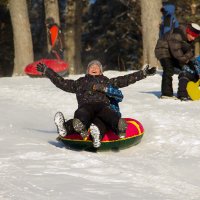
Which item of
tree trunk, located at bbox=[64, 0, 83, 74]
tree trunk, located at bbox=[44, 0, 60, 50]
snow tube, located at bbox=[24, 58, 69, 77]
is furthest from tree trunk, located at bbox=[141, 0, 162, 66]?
tree trunk, located at bbox=[64, 0, 83, 74]

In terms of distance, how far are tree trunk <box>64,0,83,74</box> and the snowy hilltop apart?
42.0ft

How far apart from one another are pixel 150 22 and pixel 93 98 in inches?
387

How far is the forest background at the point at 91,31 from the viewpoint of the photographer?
18.4 m

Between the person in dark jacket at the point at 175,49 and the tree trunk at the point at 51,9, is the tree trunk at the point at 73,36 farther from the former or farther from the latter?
the person in dark jacket at the point at 175,49

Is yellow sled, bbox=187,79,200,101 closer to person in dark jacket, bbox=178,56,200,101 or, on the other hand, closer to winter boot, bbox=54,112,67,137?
person in dark jacket, bbox=178,56,200,101

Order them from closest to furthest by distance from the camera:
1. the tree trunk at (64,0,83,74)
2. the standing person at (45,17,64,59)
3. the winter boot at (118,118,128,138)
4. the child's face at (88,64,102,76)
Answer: the winter boot at (118,118,128,138)
the child's face at (88,64,102,76)
the standing person at (45,17,64,59)
the tree trunk at (64,0,83,74)

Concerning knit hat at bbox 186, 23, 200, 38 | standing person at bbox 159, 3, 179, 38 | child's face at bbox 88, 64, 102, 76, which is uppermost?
standing person at bbox 159, 3, 179, 38

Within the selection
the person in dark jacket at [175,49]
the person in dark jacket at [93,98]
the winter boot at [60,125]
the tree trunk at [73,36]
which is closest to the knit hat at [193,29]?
the person in dark jacket at [175,49]

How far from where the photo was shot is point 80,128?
276 inches

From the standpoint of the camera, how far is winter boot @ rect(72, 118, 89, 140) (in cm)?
700

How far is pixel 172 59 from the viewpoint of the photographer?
11.2m

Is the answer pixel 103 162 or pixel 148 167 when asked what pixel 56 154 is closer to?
pixel 103 162

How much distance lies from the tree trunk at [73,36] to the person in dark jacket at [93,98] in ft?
52.2

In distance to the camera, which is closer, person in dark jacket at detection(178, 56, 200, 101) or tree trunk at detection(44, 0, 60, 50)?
person in dark jacket at detection(178, 56, 200, 101)
